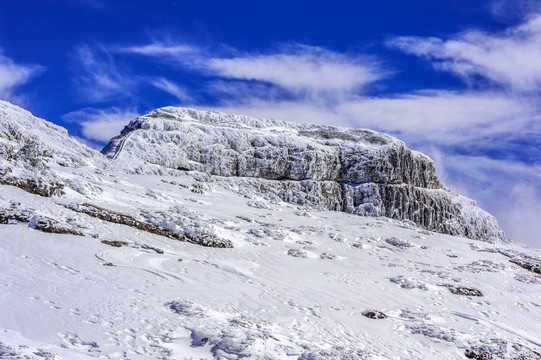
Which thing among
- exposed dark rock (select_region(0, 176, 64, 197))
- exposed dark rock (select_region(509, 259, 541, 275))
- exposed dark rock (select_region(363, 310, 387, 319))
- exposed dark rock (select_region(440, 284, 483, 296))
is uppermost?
exposed dark rock (select_region(509, 259, 541, 275))

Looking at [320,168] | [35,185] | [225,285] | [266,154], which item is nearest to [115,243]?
[225,285]

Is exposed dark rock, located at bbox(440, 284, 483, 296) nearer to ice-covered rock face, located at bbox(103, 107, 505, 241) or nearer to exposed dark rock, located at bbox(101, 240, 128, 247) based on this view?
exposed dark rock, located at bbox(101, 240, 128, 247)

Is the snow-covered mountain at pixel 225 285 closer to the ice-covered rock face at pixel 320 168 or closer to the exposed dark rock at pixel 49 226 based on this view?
the exposed dark rock at pixel 49 226

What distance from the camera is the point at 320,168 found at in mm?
76688

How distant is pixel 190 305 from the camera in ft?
33.8

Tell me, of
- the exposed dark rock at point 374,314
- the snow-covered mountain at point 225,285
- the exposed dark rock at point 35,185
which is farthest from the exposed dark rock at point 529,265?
the exposed dark rock at point 35,185

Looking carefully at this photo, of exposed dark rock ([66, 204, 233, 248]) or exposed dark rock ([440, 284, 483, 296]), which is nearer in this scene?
exposed dark rock ([440, 284, 483, 296])

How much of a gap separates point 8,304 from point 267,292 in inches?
315

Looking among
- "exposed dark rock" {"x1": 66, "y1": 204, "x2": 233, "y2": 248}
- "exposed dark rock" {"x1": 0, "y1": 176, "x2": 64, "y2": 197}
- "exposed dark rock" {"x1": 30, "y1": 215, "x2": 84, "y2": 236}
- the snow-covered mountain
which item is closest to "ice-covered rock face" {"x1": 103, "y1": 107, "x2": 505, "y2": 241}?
the snow-covered mountain

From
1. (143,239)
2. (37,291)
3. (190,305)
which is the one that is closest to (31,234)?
(143,239)

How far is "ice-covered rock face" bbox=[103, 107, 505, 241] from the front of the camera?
69.4 metres

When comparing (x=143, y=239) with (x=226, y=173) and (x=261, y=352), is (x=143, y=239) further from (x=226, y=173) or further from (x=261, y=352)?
(x=226, y=173)

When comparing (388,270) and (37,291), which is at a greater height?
(388,270)

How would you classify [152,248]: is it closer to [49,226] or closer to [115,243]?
[115,243]
